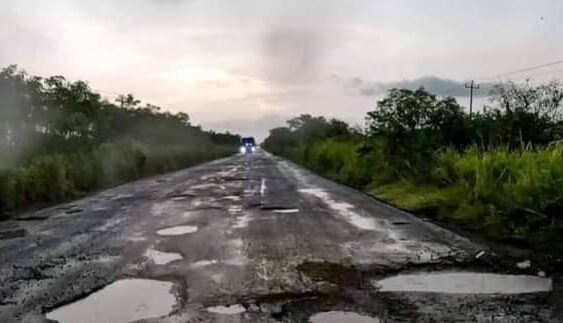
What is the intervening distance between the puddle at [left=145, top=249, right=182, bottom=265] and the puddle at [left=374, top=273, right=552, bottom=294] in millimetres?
2898

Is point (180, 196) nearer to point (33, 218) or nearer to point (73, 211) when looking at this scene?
point (73, 211)

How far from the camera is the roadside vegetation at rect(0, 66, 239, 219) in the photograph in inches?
677

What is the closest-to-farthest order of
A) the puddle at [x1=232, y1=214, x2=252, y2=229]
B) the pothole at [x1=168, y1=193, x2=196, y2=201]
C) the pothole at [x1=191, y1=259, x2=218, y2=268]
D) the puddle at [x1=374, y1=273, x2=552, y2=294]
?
the puddle at [x1=374, y1=273, x2=552, y2=294]
the pothole at [x1=191, y1=259, x2=218, y2=268]
the puddle at [x1=232, y1=214, x2=252, y2=229]
the pothole at [x1=168, y1=193, x2=196, y2=201]

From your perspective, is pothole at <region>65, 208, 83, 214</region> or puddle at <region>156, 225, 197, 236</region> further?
pothole at <region>65, 208, 83, 214</region>

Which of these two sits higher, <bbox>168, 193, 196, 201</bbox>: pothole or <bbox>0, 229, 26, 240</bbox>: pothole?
<bbox>168, 193, 196, 201</bbox>: pothole

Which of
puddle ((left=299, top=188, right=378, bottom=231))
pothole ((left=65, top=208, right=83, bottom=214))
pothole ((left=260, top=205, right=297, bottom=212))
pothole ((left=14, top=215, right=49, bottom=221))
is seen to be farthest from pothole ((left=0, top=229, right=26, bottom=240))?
puddle ((left=299, top=188, right=378, bottom=231))

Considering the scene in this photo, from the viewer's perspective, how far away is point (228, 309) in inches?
211

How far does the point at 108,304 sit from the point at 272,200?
10.6m

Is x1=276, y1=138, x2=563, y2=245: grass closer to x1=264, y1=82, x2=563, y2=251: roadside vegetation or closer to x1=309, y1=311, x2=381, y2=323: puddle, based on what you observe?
x1=264, y1=82, x2=563, y2=251: roadside vegetation

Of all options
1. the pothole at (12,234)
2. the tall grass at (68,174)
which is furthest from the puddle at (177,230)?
the tall grass at (68,174)

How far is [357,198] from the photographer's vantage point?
17172 millimetres

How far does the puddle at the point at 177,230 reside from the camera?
406 inches

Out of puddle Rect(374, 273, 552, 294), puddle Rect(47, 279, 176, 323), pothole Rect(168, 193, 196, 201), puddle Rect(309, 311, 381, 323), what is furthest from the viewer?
pothole Rect(168, 193, 196, 201)

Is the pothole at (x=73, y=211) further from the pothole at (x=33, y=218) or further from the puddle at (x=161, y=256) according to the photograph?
the puddle at (x=161, y=256)
